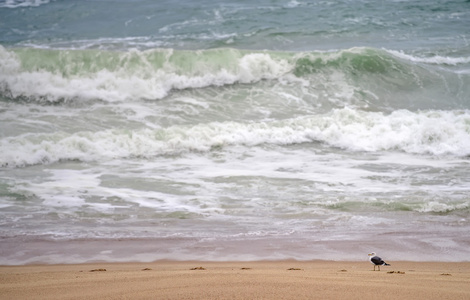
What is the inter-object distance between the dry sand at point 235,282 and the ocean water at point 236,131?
1.83 feet

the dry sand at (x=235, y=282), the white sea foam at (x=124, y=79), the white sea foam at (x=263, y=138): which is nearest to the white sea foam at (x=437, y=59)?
the white sea foam at (x=124, y=79)

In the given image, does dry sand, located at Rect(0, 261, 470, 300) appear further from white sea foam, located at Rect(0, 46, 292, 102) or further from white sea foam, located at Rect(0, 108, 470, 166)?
white sea foam, located at Rect(0, 46, 292, 102)

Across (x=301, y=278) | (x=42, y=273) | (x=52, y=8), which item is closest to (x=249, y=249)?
(x=301, y=278)

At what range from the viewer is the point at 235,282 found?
13.8ft

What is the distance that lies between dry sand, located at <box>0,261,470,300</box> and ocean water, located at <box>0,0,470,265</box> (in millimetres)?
557

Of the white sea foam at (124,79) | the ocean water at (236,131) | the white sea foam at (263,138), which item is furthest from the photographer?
the white sea foam at (124,79)

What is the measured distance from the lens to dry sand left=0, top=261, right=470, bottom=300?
3938 millimetres

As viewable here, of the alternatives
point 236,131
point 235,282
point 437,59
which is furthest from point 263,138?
point 235,282

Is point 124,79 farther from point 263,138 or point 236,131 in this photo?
point 263,138

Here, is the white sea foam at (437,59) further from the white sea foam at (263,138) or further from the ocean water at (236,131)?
the white sea foam at (263,138)

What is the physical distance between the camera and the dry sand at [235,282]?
3938mm

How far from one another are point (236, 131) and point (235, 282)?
25.2 ft

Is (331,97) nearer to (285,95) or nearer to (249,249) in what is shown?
(285,95)

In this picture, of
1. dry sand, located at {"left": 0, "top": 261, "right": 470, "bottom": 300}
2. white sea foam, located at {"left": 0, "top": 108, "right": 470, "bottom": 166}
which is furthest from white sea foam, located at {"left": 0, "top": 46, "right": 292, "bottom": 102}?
dry sand, located at {"left": 0, "top": 261, "right": 470, "bottom": 300}
